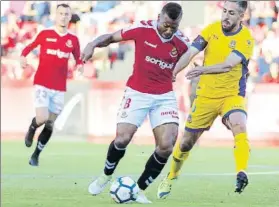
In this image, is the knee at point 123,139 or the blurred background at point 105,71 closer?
the knee at point 123,139

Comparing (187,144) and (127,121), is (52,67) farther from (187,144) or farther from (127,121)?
(127,121)

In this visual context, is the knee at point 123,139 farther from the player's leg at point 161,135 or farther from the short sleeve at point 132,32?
the short sleeve at point 132,32

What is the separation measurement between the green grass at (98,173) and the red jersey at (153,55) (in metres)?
1.18

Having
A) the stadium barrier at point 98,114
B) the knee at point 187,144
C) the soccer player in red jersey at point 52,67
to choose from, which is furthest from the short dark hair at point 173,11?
the stadium barrier at point 98,114

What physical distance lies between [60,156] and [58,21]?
287 centimetres

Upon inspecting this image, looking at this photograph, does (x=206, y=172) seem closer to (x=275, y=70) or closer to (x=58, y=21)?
(x=58, y=21)

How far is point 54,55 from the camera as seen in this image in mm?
14656

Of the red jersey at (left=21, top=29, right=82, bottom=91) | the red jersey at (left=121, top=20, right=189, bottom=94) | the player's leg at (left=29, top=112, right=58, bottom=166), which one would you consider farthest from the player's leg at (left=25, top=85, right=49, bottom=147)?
the red jersey at (left=121, top=20, right=189, bottom=94)

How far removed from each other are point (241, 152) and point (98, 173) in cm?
409

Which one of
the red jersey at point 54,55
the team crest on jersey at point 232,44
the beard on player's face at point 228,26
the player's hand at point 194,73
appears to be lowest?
the red jersey at point 54,55

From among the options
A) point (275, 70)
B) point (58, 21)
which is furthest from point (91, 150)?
point (275, 70)

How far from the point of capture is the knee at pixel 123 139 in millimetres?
9023

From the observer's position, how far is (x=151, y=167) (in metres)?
9.03

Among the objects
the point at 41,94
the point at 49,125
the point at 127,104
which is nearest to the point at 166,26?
the point at 127,104
